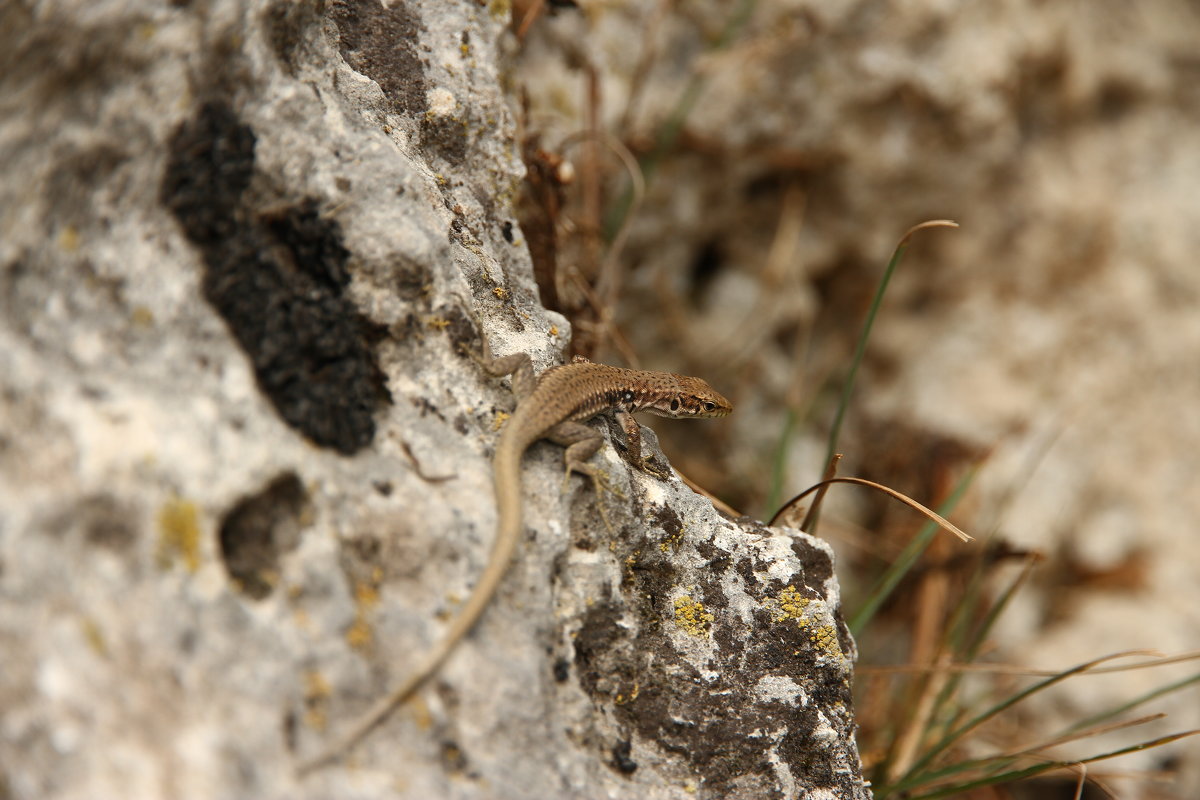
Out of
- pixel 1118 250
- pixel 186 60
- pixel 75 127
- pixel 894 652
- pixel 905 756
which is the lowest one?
pixel 894 652

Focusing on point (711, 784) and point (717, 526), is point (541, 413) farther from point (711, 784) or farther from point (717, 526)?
point (711, 784)

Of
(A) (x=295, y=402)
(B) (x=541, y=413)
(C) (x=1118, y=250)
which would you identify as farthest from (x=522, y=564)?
(C) (x=1118, y=250)

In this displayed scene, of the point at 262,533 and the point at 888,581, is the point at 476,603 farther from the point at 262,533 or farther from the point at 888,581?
the point at 888,581

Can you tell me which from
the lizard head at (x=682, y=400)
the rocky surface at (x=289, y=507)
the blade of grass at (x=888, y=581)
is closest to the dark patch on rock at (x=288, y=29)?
the rocky surface at (x=289, y=507)

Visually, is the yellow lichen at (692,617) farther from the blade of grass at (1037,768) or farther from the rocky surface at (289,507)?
the blade of grass at (1037,768)

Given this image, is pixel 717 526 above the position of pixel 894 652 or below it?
above
